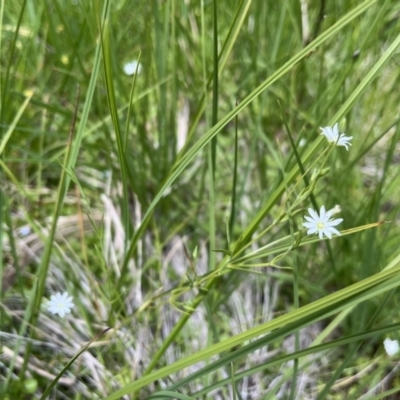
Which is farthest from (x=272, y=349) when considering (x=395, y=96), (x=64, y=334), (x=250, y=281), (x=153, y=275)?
(x=395, y=96)

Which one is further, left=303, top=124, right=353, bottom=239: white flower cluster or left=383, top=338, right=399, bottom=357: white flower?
left=383, top=338, right=399, bottom=357: white flower

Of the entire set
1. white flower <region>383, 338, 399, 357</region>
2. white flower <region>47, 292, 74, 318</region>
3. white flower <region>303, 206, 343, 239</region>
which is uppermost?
white flower <region>47, 292, 74, 318</region>

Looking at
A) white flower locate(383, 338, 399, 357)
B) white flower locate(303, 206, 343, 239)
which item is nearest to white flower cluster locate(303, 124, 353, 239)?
white flower locate(303, 206, 343, 239)

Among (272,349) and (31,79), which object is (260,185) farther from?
(31,79)

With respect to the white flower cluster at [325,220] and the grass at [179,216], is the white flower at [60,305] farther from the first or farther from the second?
the white flower cluster at [325,220]

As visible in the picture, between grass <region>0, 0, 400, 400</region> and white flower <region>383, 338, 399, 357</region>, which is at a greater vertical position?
grass <region>0, 0, 400, 400</region>

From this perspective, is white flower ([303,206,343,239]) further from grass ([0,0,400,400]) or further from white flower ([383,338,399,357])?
white flower ([383,338,399,357])

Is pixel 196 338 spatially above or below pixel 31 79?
below

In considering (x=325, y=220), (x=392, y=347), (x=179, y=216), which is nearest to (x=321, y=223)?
(x=325, y=220)

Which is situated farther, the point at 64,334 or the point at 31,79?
the point at 31,79
